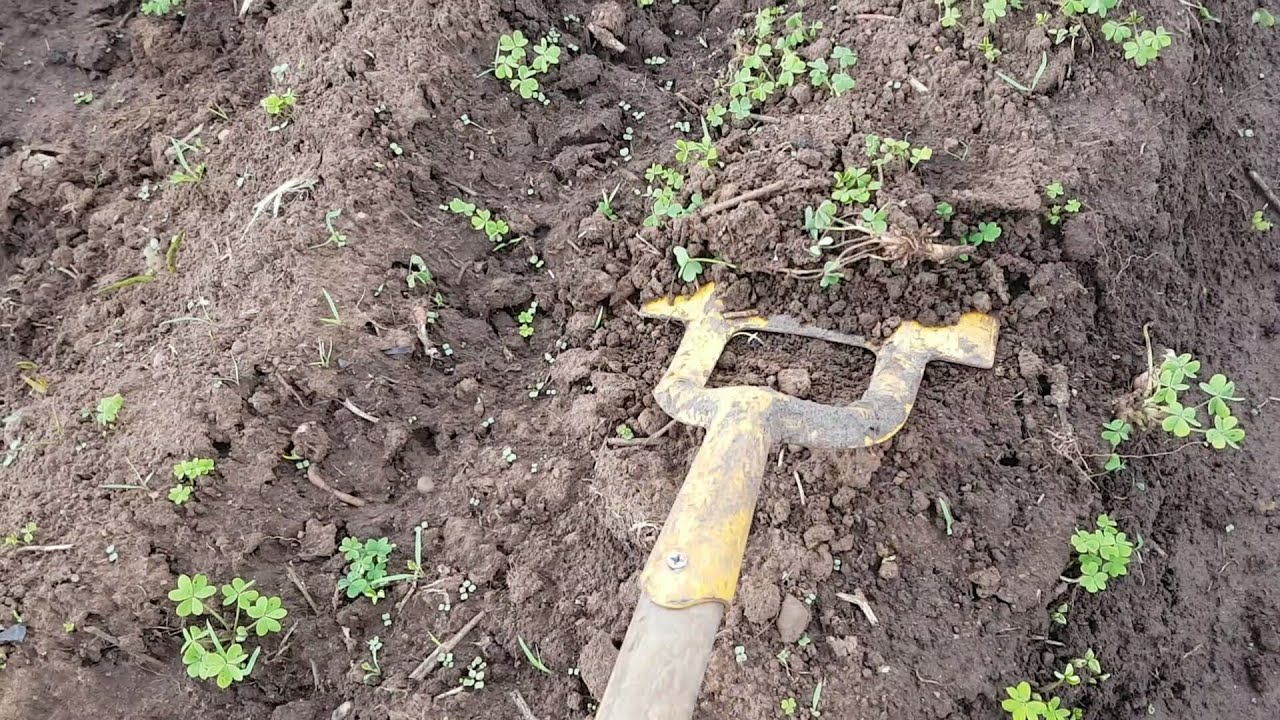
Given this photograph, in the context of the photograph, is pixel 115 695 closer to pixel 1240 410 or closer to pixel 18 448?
pixel 18 448

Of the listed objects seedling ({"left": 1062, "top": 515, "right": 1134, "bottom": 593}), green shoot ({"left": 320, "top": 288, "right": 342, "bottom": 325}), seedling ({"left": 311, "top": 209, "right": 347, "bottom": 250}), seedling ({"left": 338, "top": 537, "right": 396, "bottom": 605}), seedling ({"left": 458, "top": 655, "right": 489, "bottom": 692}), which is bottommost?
seedling ({"left": 1062, "top": 515, "right": 1134, "bottom": 593})

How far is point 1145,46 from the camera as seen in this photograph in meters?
2.33

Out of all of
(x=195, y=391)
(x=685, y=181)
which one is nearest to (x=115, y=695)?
(x=195, y=391)

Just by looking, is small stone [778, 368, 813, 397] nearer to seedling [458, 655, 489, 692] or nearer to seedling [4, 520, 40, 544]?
seedling [458, 655, 489, 692]

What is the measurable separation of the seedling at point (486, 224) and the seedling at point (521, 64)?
49cm

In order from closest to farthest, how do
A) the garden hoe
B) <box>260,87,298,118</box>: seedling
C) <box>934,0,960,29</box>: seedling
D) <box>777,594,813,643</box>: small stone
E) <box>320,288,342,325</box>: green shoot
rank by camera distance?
1. the garden hoe
2. <box>777,594,813,643</box>: small stone
3. <box>320,288,342,325</box>: green shoot
4. <box>934,0,960,29</box>: seedling
5. <box>260,87,298,118</box>: seedling

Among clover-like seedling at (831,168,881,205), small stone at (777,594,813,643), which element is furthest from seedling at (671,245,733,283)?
small stone at (777,594,813,643)

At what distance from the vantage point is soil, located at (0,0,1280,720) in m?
1.93

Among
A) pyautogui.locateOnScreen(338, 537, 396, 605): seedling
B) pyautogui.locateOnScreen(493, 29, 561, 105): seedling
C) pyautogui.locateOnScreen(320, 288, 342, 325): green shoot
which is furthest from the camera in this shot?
pyautogui.locateOnScreen(493, 29, 561, 105): seedling

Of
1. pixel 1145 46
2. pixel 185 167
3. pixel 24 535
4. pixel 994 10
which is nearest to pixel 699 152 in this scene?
pixel 994 10

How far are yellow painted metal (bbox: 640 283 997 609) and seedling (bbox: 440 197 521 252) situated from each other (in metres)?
0.56

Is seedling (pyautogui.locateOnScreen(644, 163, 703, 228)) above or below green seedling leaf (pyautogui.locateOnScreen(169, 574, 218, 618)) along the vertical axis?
above

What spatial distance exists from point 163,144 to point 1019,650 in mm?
2944

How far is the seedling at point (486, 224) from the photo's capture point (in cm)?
258
